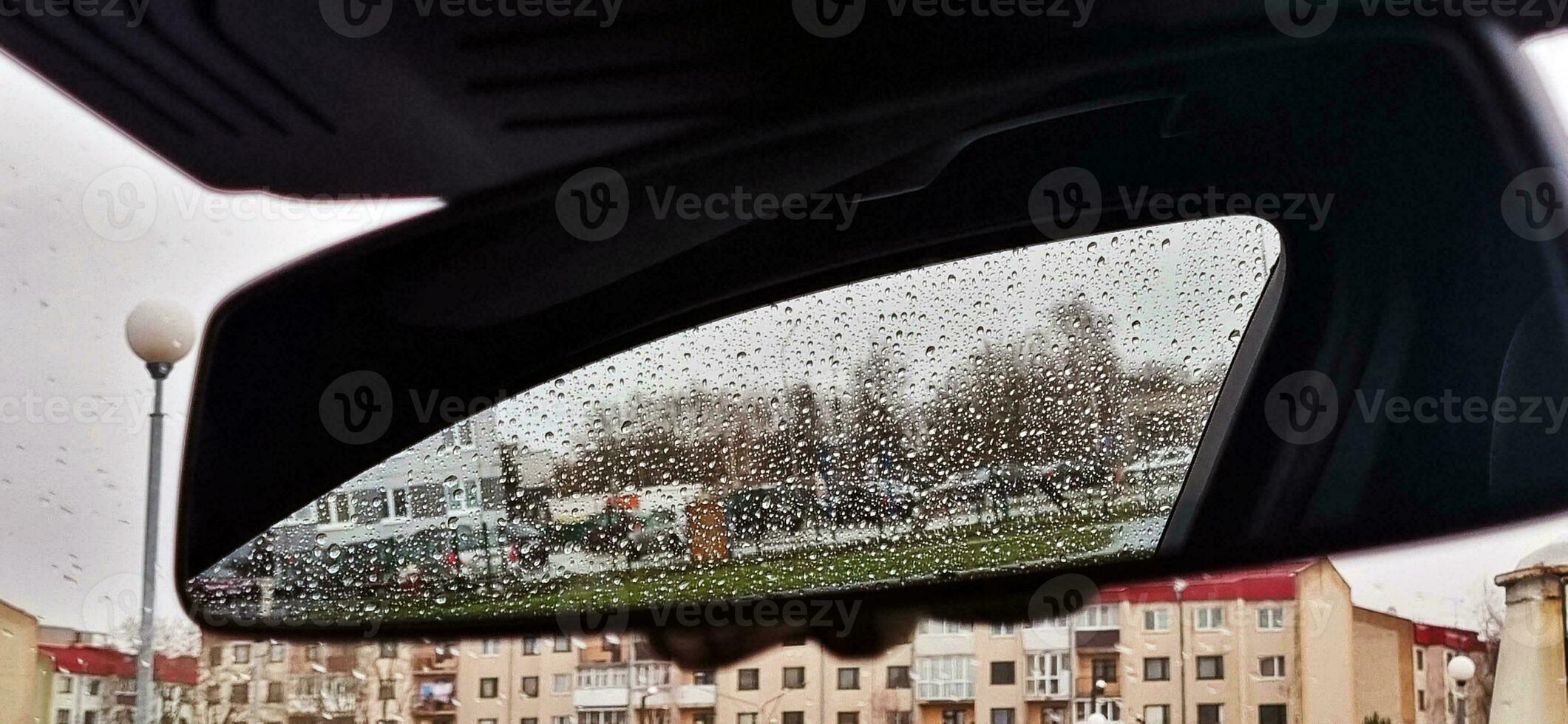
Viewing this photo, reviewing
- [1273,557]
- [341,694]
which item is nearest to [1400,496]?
[1273,557]

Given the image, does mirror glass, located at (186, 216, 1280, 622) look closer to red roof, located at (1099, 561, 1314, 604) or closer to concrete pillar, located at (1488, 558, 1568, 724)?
red roof, located at (1099, 561, 1314, 604)

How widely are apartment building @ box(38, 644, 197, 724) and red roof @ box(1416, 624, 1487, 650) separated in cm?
245

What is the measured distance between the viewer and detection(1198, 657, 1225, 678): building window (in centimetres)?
229

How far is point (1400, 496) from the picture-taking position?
9.11ft

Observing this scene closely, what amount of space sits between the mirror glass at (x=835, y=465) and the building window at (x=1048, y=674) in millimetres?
254

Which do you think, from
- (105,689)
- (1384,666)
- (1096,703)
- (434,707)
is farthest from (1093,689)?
(105,689)

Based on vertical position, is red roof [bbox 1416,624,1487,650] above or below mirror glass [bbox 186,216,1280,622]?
below

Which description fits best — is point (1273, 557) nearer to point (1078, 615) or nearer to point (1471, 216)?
point (1078, 615)

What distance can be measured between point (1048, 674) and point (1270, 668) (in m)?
0.42

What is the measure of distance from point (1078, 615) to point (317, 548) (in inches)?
63.9

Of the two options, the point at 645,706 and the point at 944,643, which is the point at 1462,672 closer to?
the point at 944,643

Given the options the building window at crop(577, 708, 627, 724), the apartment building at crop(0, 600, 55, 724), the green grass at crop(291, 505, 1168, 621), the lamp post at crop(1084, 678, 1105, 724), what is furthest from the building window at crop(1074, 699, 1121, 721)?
the apartment building at crop(0, 600, 55, 724)

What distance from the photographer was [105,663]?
2.42 meters

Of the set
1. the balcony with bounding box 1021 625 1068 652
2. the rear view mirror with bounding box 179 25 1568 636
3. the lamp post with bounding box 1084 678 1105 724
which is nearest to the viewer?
the lamp post with bounding box 1084 678 1105 724
